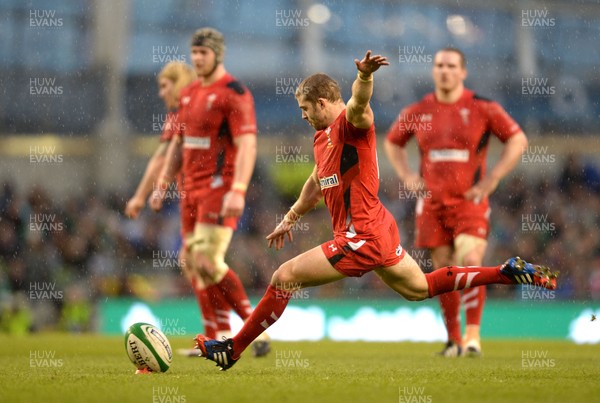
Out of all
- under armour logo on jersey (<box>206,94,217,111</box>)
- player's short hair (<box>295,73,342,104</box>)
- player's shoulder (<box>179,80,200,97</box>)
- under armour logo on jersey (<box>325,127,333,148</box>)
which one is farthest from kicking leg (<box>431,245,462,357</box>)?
player's short hair (<box>295,73,342,104</box>)

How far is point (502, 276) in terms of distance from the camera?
7.35 metres

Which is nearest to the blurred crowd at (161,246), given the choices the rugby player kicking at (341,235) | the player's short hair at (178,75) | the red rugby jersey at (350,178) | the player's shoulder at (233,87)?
the player's short hair at (178,75)

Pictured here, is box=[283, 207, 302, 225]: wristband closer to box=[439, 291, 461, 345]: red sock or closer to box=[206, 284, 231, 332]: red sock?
box=[206, 284, 231, 332]: red sock

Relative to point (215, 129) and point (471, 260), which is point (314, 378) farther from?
point (215, 129)

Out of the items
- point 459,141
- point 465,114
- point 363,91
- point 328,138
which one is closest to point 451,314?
point 459,141

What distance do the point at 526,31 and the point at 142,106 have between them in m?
8.49

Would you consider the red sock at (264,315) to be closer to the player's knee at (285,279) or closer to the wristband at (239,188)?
the player's knee at (285,279)

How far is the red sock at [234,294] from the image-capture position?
947 centimetres

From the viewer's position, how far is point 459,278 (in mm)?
7434

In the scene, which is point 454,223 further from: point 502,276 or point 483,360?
point 502,276

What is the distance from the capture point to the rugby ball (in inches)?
287

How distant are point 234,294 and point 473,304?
219cm

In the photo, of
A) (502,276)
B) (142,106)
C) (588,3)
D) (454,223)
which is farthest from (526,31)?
(502,276)

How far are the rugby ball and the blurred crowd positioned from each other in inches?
323
